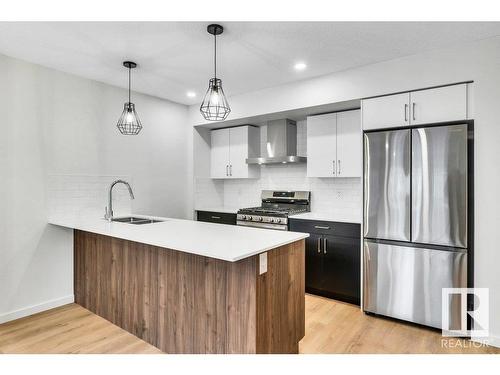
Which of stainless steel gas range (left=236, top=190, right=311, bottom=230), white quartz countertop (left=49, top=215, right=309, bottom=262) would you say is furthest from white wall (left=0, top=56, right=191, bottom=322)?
stainless steel gas range (left=236, top=190, right=311, bottom=230)

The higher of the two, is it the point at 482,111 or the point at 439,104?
the point at 439,104

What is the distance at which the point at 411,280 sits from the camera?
288 cm

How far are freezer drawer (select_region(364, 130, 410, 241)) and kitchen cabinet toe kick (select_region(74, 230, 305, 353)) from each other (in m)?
1.08

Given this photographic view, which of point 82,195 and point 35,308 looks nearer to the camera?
point 35,308

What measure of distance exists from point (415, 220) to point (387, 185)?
0.40 m

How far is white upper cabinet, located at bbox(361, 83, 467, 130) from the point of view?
2684 millimetres

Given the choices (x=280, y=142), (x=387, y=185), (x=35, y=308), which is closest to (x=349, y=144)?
(x=387, y=185)

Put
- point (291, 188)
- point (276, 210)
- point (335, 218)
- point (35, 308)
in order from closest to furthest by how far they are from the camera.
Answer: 1. point (35, 308)
2. point (335, 218)
3. point (276, 210)
4. point (291, 188)

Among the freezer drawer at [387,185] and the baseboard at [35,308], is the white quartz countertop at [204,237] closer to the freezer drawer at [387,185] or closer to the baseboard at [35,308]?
the baseboard at [35,308]

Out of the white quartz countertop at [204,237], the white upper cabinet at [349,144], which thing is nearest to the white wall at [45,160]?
the white quartz countertop at [204,237]

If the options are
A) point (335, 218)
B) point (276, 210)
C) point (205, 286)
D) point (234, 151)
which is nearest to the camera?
point (205, 286)

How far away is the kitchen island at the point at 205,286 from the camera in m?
1.93

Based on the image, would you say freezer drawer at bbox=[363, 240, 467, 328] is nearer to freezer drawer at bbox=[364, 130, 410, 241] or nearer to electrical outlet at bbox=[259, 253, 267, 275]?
freezer drawer at bbox=[364, 130, 410, 241]

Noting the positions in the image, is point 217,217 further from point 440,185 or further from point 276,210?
point 440,185
